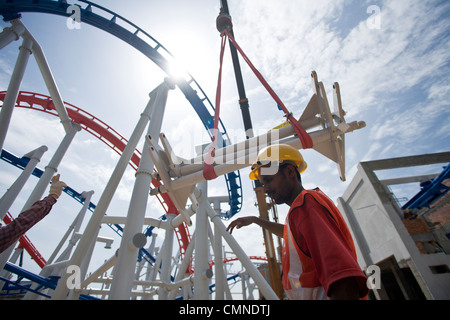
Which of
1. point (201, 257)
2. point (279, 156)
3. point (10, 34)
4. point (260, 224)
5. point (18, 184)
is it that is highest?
point (10, 34)

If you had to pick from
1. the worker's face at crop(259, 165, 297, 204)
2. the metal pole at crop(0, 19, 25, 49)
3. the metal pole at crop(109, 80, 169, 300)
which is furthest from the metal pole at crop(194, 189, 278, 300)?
the metal pole at crop(0, 19, 25, 49)

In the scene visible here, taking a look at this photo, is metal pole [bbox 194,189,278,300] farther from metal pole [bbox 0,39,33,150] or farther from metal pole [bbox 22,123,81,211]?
metal pole [bbox 0,39,33,150]

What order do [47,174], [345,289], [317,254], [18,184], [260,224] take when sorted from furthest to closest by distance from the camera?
1. [18,184]
2. [47,174]
3. [260,224]
4. [317,254]
5. [345,289]

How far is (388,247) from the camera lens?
910cm

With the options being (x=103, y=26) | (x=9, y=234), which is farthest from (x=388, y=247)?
(x=103, y=26)

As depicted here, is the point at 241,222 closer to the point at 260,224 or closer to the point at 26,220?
the point at 260,224

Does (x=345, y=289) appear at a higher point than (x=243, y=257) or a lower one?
lower

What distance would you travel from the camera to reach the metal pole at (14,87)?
13.1ft

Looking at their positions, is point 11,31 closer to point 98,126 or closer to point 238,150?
point 98,126

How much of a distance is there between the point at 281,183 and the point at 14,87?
19.3 ft

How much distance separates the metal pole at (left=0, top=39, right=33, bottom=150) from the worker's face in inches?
194

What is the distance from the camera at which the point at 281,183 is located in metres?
1.84

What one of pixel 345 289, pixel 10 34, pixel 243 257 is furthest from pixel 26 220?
pixel 10 34
